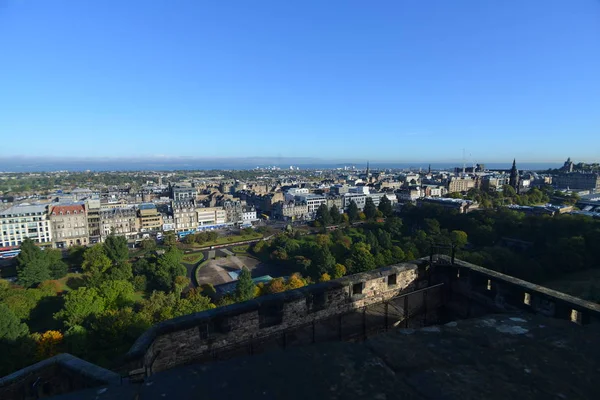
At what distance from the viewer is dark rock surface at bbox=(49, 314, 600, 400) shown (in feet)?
7.05

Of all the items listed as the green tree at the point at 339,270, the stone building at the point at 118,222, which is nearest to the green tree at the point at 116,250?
the stone building at the point at 118,222

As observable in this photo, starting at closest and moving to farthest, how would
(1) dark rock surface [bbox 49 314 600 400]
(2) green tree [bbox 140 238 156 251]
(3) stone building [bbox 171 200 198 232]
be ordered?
1. (1) dark rock surface [bbox 49 314 600 400]
2. (2) green tree [bbox 140 238 156 251]
3. (3) stone building [bbox 171 200 198 232]

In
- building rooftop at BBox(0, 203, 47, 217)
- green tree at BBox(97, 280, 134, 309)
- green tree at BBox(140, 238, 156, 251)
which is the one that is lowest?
green tree at BBox(140, 238, 156, 251)

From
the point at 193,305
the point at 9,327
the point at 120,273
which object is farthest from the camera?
the point at 120,273

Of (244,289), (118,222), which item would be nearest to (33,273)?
(244,289)

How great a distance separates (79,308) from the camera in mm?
20500

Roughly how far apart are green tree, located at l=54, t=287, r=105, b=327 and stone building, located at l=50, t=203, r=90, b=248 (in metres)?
40.4

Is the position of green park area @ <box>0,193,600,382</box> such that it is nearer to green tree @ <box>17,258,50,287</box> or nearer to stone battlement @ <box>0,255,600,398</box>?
green tree @ <box>17,258,50,287</box>

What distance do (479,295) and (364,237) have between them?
38790 mm

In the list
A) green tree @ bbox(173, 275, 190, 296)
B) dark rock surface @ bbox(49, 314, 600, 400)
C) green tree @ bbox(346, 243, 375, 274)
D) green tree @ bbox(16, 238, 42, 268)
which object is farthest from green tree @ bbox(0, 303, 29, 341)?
green tree @ bbox(346, 243, 375, 274)

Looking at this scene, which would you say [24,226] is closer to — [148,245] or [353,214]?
[148,245]

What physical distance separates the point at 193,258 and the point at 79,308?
69.9ft

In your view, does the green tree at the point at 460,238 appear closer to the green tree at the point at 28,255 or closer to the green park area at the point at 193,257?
the green park area at the point at 193,257

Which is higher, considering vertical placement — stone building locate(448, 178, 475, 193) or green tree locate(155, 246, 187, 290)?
stone building locate(448, 178, 475, 193)
